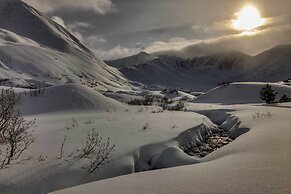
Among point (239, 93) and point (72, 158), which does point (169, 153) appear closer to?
point (72, 158)

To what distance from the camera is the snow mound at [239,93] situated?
57.3 m

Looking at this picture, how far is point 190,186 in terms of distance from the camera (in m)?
6.97

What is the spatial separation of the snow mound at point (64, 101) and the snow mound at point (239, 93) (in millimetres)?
35324

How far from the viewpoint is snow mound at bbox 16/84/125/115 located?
23391mm

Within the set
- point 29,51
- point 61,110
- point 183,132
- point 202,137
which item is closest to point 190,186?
point 183,132

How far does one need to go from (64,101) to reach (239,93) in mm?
43782

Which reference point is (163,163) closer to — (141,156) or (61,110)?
(141,156)

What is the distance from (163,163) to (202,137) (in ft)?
21.9

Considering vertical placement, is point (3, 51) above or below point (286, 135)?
above

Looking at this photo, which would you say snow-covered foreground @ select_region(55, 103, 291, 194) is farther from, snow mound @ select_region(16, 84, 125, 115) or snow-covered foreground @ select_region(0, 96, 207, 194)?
snow mound @ select_region(16, 84, 125, 115)

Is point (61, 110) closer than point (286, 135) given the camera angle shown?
No

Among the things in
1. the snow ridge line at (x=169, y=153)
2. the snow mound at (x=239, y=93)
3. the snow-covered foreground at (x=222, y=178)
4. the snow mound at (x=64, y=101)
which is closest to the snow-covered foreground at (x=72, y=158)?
the snow ridge line at (x=169, y=153)

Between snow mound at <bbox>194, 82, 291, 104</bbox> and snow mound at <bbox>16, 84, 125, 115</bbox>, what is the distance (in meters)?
35.3

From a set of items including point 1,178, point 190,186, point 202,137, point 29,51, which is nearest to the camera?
point 190,186
